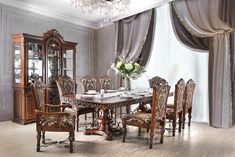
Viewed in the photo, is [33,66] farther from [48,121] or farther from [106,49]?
[106,49]

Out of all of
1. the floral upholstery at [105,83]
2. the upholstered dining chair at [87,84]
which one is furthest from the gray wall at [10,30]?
the floral upholstery at [105,83]

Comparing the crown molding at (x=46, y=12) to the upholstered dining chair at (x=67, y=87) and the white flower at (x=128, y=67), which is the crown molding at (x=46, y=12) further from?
the white flower at (x=128, y=67)

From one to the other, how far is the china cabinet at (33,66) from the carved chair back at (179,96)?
93.2 inches

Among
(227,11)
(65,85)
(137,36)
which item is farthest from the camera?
(137,36)

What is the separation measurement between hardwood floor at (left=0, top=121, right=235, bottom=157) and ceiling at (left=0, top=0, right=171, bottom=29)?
2661 mm

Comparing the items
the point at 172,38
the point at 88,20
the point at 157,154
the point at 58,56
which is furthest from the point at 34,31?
the point at 157,154

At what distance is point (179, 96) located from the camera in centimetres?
382

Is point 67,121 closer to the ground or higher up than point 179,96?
closer to the ground

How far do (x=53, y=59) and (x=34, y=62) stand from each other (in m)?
0.48

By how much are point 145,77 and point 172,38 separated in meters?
1.18

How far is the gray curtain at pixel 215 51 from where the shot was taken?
4.41 metres

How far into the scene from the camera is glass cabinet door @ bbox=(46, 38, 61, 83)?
505 cm

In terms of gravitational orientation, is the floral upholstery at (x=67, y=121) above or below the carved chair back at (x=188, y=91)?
below

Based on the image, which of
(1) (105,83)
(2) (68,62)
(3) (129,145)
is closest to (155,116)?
(3) (129,145)
